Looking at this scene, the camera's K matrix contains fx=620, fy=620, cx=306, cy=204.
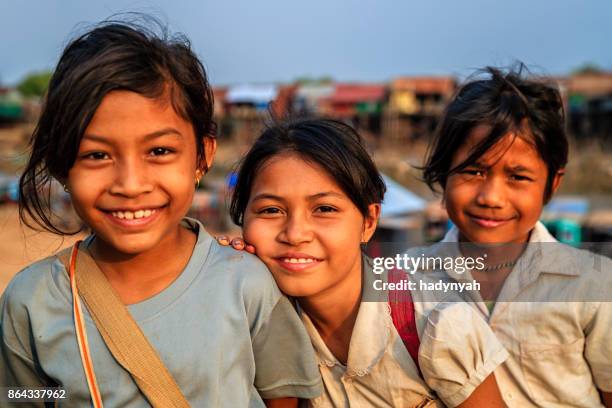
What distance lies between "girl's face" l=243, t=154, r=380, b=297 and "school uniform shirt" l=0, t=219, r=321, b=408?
0.09 m

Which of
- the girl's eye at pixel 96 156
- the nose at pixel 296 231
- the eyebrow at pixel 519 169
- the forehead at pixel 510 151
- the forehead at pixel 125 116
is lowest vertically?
the nose at pixel 296 231

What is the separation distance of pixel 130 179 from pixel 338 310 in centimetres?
80

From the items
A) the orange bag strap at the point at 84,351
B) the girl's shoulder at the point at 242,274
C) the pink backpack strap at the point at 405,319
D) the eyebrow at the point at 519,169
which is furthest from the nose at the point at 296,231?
the eyebrow at the point at 519,169

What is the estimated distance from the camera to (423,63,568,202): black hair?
2244 mm

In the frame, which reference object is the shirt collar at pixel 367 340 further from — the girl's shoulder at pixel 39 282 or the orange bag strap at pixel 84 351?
the girl's shoulder at pixel 39 282

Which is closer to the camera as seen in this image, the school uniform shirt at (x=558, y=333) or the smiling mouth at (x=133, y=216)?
the smiling mouth at (x=133, y=216)

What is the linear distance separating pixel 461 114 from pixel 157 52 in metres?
1.19

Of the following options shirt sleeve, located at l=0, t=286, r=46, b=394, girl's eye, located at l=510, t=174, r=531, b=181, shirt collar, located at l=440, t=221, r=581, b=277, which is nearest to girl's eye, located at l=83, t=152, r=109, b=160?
shirt sleeve, located at l=0, t=286, r=46, b=394

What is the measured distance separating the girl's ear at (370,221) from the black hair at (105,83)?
585 mm

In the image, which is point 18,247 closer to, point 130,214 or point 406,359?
point 130,214

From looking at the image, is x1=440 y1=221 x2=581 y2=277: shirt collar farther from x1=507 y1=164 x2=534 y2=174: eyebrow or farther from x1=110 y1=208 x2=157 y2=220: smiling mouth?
x1=110 y1=208 x2=157 y2=220: smiling mouth

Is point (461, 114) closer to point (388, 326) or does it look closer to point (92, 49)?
point (388, 326)

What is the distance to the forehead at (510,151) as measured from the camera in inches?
86.6

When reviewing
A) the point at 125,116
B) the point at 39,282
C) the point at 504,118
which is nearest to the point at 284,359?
the point at 39,282
